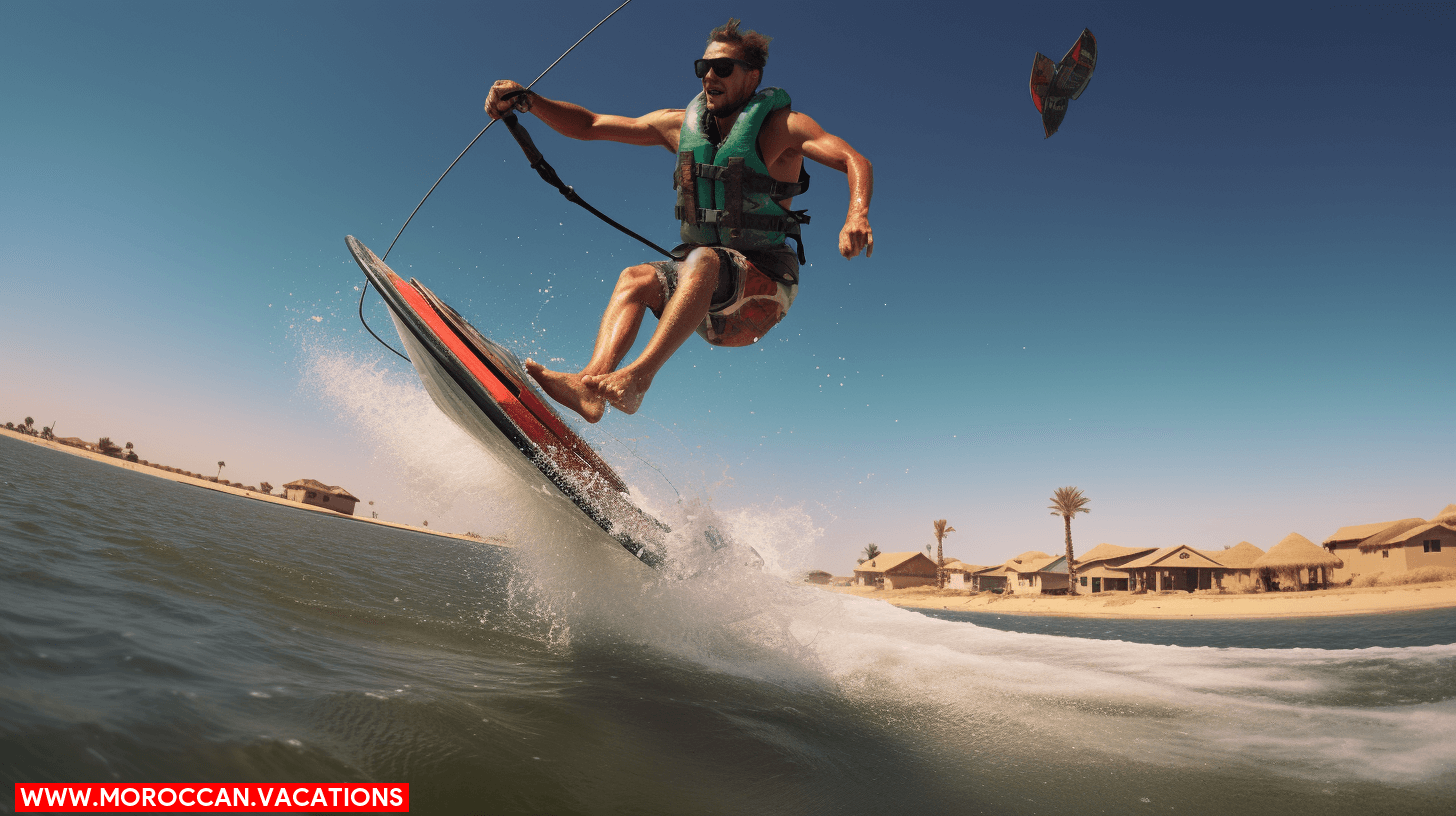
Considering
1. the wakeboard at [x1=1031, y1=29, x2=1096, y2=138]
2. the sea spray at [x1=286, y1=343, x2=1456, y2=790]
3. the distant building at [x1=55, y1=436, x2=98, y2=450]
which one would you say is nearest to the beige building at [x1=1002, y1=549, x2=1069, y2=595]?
the sea spray at [x1=286, y1=343, x2=1456, y2=790]

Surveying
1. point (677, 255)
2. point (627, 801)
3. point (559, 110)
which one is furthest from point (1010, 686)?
point (559, 110)

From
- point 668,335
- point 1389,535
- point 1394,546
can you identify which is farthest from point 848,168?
point 1389,535

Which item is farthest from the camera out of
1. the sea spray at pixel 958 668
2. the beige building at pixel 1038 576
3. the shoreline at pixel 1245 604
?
the beige building at pixel 1038 576

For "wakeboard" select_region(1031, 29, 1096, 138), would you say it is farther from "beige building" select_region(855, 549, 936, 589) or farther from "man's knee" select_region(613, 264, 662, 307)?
"beige building" select_region(855, 549, 936, 589)

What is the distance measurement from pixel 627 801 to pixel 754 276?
271 cm

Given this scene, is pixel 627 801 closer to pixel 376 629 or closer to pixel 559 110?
pixel 376 629

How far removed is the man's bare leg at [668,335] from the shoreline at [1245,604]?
25.3 meters

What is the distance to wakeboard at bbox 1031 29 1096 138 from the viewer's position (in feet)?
16.5

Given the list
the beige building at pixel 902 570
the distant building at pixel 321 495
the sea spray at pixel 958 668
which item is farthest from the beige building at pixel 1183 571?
the distant building at pixel 321 495

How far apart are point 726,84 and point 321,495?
83.8m

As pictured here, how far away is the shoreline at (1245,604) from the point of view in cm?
3173

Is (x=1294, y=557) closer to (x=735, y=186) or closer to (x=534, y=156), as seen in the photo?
Result: (x=735, y=186)

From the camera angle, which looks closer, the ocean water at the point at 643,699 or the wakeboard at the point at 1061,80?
the ocean water at the point at 643,699

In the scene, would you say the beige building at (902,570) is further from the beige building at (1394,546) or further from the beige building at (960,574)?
the beige building at (1394,546)
